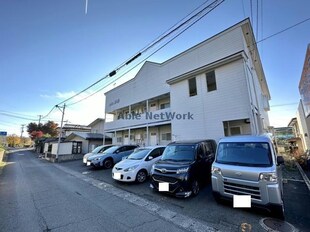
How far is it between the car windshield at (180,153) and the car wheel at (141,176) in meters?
1.57

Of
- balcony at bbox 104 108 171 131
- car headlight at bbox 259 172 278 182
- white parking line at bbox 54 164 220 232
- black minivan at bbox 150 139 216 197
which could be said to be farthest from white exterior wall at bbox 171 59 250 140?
white parking line at bbox 54 164 220 232

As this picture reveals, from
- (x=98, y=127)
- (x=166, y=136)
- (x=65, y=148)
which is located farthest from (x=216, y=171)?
(x=98, y=127)

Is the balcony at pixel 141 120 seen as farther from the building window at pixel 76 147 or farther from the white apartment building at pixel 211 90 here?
the building window at pixel 76 147

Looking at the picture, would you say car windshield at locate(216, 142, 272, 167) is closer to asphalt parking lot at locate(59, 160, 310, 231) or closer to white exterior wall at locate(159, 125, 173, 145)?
asphalt parking lot at locate(59, 160, 310, 231)

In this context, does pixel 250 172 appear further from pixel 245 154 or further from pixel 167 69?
pixel 167 69

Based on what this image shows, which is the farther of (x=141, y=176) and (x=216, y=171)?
(x=141, y=176)

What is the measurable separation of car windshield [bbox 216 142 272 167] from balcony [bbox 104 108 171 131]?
25.7 feet

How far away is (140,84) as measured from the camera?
1661 centimetres

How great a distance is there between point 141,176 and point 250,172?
14.9ft

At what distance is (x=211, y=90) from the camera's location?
10516 millimetres

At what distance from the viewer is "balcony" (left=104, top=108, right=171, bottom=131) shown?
1299cm

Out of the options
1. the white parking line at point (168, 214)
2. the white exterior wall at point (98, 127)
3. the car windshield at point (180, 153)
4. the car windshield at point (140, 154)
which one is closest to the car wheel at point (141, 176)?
the car windshield at point (140, 154)

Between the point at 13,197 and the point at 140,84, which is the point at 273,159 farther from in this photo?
the point at 140,84

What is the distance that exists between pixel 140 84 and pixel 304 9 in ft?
42.6
